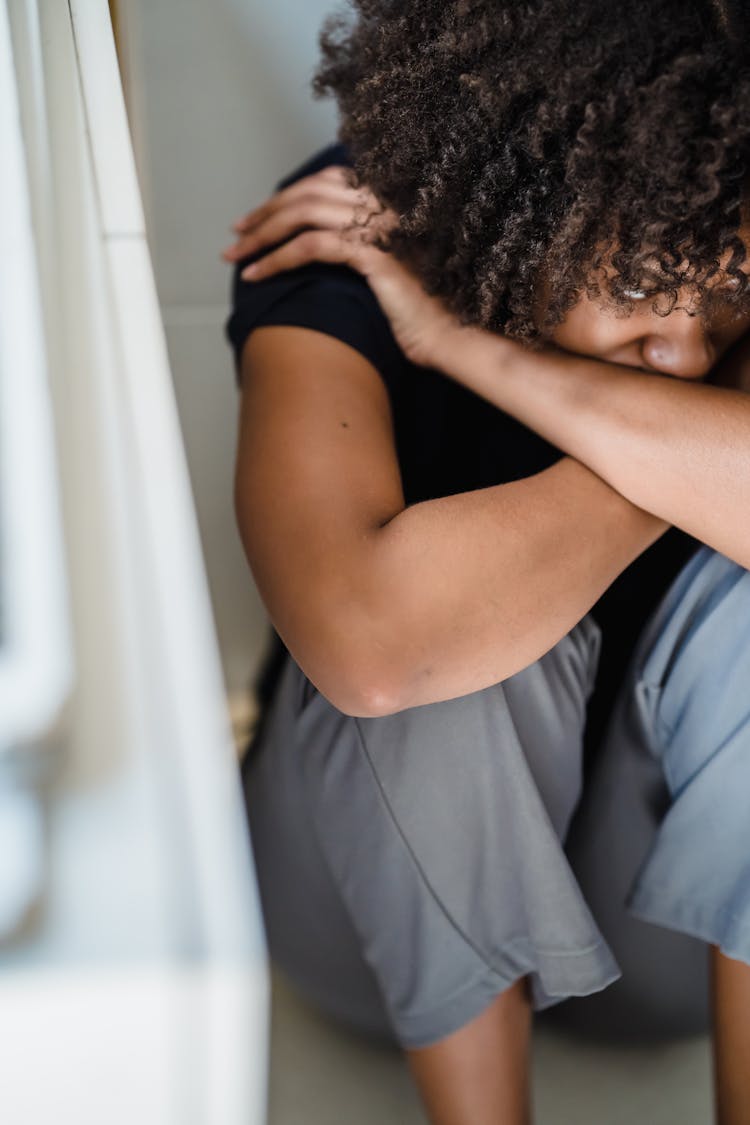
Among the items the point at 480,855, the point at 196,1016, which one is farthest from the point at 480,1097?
the point at 196,1016

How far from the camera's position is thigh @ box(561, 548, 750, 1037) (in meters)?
0.75

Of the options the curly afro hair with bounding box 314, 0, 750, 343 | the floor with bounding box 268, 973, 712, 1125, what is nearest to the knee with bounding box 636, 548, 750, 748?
the curly afro hair with bounding box 314, 0, 750, 343

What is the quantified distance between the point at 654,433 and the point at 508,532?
0.14m

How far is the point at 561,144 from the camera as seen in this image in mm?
627

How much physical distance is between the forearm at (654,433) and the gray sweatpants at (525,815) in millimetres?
86

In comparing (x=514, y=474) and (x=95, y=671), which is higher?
(x=95, y=671)

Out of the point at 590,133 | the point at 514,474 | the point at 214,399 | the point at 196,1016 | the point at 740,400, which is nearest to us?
the point at 196,1016

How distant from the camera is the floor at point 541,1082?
36.4 inches

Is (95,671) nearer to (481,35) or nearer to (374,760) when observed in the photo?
(374,760)

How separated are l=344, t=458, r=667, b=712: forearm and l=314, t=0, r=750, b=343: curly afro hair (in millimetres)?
156

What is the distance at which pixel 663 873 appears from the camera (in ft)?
2.57

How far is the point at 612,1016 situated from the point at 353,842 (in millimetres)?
350

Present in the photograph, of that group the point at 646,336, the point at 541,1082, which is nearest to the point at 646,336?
the point at 646,336

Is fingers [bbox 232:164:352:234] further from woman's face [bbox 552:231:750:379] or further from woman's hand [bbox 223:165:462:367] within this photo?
woman's face [bbox 552:231:750:379]
